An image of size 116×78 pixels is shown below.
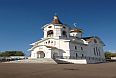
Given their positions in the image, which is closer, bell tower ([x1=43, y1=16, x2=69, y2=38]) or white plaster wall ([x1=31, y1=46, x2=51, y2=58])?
white plaster wall ([x1=31, y1=46, x2=51, y2=58])

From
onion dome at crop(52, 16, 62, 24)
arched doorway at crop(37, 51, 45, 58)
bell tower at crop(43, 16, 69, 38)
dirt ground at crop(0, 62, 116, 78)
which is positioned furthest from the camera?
onion dome at crop(52, 16, 62, 24)

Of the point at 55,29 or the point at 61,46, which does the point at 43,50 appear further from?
the point at 55,29

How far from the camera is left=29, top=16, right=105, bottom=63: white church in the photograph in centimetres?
4597

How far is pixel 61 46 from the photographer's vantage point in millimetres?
48375

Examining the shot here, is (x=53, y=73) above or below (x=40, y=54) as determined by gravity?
below

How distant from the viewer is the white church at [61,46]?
46.0 meters

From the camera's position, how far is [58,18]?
5419cm

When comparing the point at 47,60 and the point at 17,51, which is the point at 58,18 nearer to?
the point at 47,60

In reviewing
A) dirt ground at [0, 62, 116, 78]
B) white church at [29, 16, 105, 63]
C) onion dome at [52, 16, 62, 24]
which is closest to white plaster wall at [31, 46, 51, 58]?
white church at [29, 16, 105, 63]

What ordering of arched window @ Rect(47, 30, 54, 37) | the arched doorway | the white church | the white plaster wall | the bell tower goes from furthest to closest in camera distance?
1. arched window @ Rect(47, 30, 54, 37)
2. the bell tower
3. the arched doorway
4. the white church
5. the white plaster wall

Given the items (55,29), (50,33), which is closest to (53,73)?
(55,29)

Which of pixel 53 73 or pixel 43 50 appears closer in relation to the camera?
pixel 53 73

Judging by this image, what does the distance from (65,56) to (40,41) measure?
834 cm

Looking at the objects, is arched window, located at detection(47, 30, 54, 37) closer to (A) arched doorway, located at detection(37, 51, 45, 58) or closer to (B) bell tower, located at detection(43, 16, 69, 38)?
(B) bell tower, located at detection(43, 16, 69, 38)
